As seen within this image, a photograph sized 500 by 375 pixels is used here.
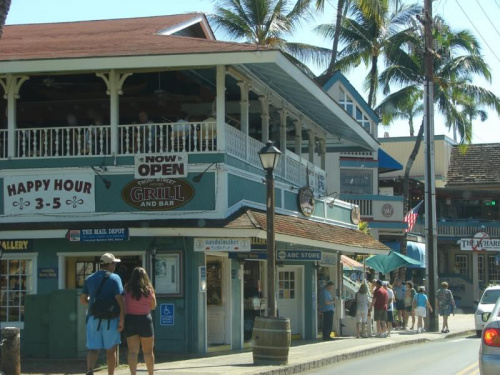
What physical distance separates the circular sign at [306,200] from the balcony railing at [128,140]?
3545 mm

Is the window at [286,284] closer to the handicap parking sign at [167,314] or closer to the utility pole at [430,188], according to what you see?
the handicap parking sign at [167,314]

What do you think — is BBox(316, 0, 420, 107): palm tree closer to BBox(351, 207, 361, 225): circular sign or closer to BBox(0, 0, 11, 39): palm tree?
BBox(351, 207, 361, 225): circular sign

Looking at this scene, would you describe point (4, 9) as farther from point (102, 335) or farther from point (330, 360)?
point (330, 360)

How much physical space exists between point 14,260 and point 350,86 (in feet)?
73.7

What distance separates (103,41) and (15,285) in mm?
5536

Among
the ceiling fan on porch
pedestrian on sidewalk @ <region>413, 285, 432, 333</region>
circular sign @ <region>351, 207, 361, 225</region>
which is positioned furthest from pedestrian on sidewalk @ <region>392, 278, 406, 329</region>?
the ceiling fan on porch

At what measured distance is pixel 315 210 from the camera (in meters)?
25.1

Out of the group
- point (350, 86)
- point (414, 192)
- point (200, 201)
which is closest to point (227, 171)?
point (200, 201)

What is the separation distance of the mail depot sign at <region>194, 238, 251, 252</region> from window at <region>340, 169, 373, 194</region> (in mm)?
23428

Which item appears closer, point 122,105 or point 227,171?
point 227,171

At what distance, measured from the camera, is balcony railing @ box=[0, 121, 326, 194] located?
18906 millimetres

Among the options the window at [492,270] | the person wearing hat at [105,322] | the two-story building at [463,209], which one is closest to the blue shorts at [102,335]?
the person wearing hat at [105,322]

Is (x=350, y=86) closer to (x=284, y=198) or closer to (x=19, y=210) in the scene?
(x=284, y=198)

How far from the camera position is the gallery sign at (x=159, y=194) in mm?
18594
